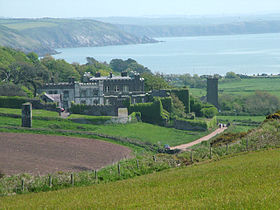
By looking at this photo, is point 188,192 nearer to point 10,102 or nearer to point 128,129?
point 128,129

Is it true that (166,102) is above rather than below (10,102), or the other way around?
below

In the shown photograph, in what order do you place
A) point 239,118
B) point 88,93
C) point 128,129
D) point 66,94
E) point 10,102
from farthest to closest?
1. point 239,118
2. point 88,93
3. point 66,94
4. point 10,102
5. point 128,129

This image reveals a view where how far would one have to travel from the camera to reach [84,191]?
90.3ft

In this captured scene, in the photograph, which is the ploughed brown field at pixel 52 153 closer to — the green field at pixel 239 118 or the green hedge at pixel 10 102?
the green hedge at pixel 10 102

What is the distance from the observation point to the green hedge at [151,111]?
72438 mm

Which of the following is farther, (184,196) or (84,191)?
(84,191)

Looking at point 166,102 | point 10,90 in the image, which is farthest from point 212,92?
point 10,90

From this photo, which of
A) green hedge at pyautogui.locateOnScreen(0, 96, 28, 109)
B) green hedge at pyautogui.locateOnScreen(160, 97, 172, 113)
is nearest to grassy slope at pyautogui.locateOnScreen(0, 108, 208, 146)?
green hedge at pyautogui.locateOnScreen(0, 96, 28, 109)

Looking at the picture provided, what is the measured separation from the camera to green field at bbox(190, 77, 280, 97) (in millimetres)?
138587

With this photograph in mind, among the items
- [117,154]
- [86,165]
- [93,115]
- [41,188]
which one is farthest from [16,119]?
[41,188]

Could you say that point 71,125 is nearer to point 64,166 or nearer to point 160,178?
point 64,166

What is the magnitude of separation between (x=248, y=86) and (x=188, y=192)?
436ft

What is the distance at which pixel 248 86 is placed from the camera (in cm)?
15325

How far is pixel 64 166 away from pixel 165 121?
33.8 metres
